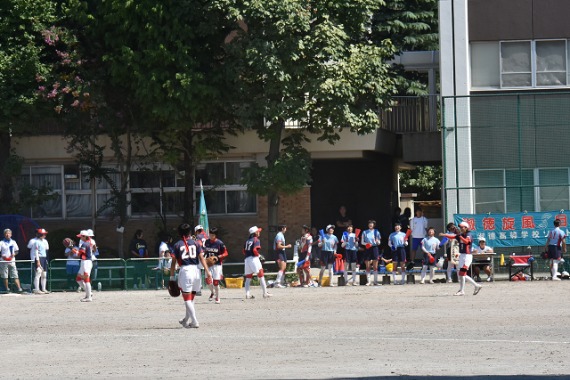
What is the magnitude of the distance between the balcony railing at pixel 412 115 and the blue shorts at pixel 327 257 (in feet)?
27.7

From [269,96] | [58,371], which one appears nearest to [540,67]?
[269,96]

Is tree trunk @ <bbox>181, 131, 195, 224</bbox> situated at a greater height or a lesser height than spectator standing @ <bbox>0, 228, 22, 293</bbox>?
greater

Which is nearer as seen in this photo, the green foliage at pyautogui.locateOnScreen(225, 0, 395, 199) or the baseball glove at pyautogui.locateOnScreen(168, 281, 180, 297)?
the baseball glove at pyautogui.locateOnScreen(168, 281, 180, 297)

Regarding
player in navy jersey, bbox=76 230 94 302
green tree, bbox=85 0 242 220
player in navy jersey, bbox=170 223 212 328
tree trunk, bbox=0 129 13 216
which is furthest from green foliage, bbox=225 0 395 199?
player in navy jersey, bbox=170 223 212 328

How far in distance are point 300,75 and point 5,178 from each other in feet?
37.3

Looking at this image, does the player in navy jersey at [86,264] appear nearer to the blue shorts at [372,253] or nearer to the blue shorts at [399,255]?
the blue shorts at [372,253]

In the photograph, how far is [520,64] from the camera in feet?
126

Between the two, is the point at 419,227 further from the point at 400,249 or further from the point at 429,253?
the point at 429,253

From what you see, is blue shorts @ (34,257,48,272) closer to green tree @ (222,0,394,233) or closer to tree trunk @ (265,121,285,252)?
→ green tree @ (222,0,394,233)

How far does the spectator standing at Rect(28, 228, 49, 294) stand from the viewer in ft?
110

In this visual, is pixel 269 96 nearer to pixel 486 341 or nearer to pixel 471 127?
pixel 471 127

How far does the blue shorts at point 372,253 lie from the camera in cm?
3469

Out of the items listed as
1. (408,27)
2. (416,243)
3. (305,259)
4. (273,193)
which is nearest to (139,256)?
(273,193)

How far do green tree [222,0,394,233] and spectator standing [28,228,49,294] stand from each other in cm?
764
